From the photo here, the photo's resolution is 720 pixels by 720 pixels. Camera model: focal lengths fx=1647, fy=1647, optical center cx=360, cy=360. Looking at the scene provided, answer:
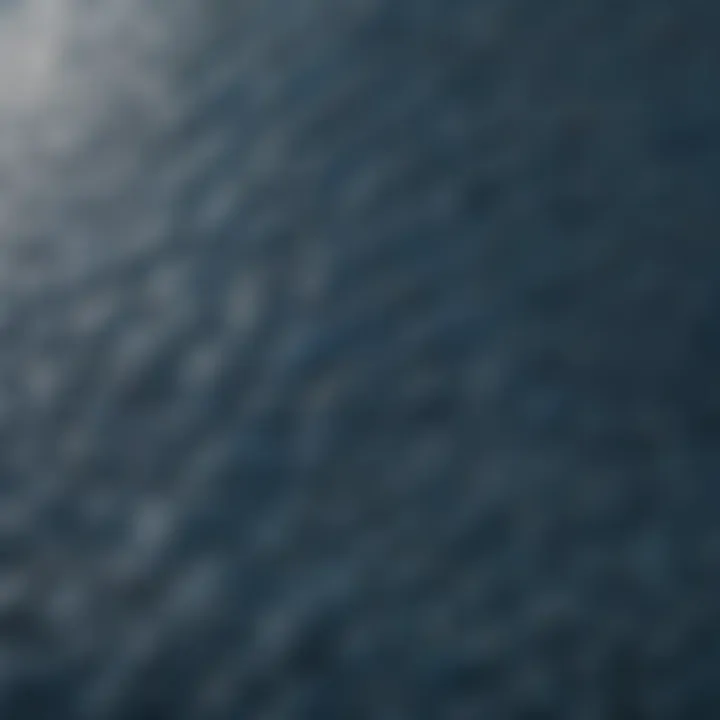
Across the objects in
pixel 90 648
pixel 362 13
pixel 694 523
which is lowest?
pixel 694 523

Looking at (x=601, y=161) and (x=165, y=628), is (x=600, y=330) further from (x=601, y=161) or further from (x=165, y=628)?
(x=165, y=628)

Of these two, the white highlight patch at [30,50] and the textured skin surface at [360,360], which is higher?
the white highlight patch at [30,50]

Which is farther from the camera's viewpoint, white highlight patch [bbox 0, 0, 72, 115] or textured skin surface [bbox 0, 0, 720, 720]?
white highlight patch [bbox 0, 0, 72, 115]

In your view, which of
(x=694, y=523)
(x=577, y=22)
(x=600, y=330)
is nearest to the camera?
(x=694, y=523)

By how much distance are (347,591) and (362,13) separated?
6322mm

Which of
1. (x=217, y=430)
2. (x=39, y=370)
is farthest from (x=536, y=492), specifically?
(x=39, y=370)

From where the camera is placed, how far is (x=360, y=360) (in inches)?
545

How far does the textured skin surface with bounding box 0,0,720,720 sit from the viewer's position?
40.0ft

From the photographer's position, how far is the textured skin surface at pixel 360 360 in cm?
1218

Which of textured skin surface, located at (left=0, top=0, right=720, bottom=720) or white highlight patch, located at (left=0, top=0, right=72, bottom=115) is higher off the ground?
white highlight patch, located at (left=0, top=0, right=72, bottom=115)

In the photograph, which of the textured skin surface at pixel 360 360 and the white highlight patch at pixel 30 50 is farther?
the white highlight patch at pixel 30 50

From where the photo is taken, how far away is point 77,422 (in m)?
14.1

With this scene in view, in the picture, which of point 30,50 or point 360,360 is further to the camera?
point 30,50

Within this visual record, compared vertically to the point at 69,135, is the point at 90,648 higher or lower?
lower
